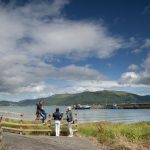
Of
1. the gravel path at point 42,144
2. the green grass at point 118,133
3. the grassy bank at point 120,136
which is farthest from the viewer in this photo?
the green grass at point 118,133

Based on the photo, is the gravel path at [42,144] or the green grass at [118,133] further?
the green grass at [118,133]

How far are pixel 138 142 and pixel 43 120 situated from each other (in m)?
9.10

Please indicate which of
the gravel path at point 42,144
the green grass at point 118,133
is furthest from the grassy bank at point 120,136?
the gravel path at point 42,144

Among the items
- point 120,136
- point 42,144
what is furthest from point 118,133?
point 42,144

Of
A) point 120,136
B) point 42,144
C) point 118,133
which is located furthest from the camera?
point 118,133

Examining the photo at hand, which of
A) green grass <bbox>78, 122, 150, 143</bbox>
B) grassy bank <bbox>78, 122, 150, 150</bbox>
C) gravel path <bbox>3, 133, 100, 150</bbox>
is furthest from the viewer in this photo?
green grass <bbox>78, 122, 150, 143</bbox>

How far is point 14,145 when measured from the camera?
20.3m

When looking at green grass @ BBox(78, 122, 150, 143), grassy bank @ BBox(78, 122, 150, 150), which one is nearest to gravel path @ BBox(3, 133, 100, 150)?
grassy bank @ BBox(78, 122, 150, 150)

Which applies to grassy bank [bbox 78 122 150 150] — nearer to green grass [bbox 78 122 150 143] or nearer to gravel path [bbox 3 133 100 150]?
green grass [bbox 78 122 150 143]

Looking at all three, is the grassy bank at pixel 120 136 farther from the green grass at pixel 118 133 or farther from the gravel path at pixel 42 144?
the gravel path at pixel 42 144

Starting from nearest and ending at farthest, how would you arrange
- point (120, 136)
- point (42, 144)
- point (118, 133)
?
point (42, 144) < point (120, 136) < point (118, 133)

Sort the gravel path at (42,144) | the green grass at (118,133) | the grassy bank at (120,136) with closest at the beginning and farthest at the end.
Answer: the gravel path at (42,144)
the grassy bank at (120,136)
the green grass at (118,133)

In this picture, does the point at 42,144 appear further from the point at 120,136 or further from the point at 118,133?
the point at 118,133

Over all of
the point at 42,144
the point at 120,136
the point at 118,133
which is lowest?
the point at 42,144
